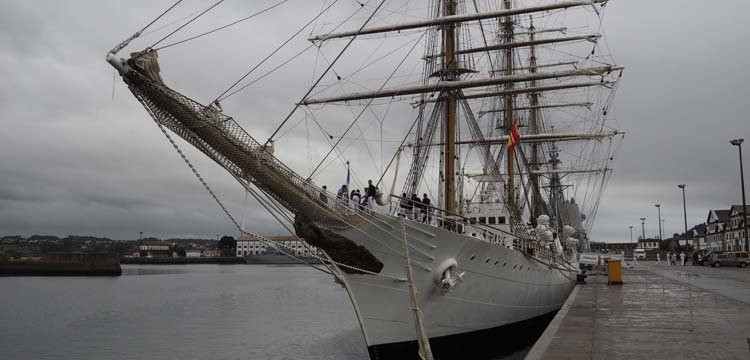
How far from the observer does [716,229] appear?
A: 281ft

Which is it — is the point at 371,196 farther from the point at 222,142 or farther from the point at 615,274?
the point at 615,274

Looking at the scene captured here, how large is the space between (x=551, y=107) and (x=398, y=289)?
3027 cm

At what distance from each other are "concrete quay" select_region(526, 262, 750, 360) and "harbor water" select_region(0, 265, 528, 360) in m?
3.28

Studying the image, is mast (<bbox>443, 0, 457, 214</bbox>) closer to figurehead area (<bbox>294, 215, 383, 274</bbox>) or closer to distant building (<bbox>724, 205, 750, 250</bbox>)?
figurehead area (<bbox>294, 215, 383, 274</bbox>)

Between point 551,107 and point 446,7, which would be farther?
point 551,107

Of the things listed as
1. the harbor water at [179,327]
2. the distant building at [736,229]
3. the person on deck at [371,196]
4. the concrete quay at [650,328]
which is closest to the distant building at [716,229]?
the distant building at [736,229]

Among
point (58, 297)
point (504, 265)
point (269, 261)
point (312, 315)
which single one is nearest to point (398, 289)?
point (504, 265)

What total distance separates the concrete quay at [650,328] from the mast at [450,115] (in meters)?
4.30

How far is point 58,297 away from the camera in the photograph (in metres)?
40.3

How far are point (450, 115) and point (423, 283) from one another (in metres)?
6.71

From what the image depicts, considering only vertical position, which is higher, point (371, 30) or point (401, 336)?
point (371, 30)

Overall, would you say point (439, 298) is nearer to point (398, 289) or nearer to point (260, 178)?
point (398, 289)

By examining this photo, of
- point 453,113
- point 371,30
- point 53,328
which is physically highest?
point 371,30

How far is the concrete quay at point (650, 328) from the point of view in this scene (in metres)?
8.98
